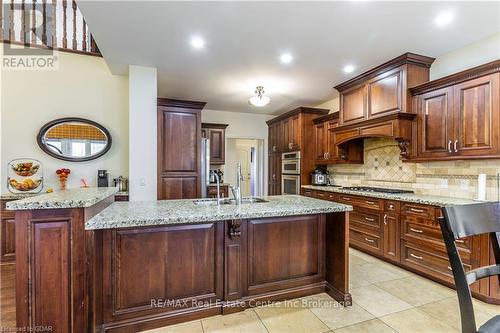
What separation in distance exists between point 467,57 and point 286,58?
2107 millimetres

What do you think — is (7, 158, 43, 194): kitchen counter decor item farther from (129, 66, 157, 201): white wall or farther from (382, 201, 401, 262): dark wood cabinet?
(382, 201, 401, 262): dark wood cabinet

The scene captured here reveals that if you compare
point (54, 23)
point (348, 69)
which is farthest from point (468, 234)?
point (54, 23)

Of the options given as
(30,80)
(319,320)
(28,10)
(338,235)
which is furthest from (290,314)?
(28,10)

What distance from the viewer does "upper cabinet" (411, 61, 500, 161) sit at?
8.33 ft

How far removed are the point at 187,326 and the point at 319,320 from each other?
110cm

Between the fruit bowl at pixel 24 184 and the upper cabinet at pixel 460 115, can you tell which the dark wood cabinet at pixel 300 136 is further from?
the fruit bowl at pixel 24 184

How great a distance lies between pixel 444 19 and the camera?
243 centimetres

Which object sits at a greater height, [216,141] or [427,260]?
[216,141]

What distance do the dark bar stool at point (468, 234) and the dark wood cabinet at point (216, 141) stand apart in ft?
15.9

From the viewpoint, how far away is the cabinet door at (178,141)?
409 cm

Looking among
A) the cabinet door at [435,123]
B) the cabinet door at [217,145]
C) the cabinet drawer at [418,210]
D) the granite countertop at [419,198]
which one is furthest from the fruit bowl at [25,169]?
the cabinet door at [435,123]

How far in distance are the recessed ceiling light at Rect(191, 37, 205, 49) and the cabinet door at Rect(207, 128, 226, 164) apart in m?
2.79

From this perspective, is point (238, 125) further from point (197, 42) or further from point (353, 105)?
point (197, 42)

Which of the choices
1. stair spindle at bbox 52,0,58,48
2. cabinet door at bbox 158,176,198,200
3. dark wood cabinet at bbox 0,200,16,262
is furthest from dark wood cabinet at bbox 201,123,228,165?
dark wood cabinet at bbox 0,200,16,262
